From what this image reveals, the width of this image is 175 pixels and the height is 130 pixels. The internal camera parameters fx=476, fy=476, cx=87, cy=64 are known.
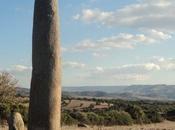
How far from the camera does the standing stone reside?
50.0 feet

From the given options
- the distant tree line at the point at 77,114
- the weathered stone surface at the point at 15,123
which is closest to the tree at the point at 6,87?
the distant tree line at the point at 77,114

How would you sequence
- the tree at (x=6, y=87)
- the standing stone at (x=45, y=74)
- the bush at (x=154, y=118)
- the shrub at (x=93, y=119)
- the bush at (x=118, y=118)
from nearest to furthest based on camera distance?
the standing stone at (x=45, y=74) < the tree at (x=6, y=87) < the shrub at (x=93, y=119) < the bush at (x=118, y=118) < the bush at (x=154, y=118)

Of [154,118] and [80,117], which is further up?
[80,117]

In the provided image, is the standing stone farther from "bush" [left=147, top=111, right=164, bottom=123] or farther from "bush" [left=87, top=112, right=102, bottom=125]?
"bush" [left=147, top=111, right=164, bottom=123]

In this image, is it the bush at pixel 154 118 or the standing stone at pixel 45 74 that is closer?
the standing stone at pixel 45 74

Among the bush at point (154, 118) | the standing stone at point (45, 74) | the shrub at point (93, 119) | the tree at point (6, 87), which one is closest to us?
the standing stone at point (45, 74)

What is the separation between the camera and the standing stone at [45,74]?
15250 millimetres

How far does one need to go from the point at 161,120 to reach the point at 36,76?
50.2 m

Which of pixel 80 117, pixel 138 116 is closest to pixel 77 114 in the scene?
pixel 80 117

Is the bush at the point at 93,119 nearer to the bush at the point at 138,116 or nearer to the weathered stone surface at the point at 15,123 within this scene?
the bush at the point at 138,116

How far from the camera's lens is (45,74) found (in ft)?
50.2

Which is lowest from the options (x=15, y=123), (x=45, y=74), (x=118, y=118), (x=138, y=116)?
(x=118, y=118)

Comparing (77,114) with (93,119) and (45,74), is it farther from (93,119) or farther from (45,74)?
(45,74)

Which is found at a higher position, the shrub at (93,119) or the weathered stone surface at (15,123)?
the weathered stone surface at (15,123)
